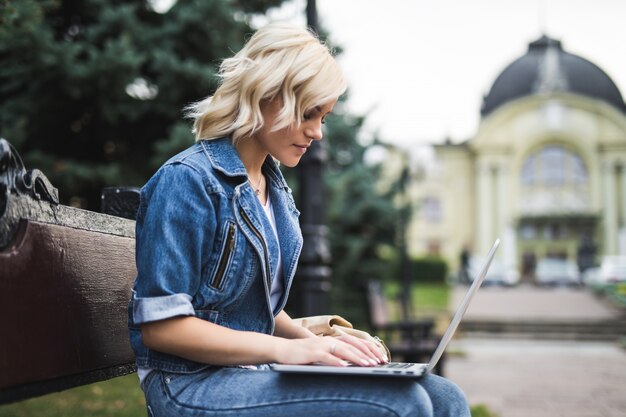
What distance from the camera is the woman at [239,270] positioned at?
1.48m

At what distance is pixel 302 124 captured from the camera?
176cm

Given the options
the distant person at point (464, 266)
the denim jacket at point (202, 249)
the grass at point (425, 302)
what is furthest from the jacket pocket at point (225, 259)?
the distant person at point (464, 266)

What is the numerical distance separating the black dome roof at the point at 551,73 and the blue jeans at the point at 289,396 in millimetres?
52342

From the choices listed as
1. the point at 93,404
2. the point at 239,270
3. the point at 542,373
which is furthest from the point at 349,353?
the point at 542,373

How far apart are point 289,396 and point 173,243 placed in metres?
0.38

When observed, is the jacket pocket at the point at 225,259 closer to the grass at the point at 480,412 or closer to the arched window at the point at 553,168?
the grass at the point at 480,412

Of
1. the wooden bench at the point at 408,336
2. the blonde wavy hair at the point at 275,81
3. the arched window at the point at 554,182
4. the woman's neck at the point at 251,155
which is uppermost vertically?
the blonde wavy hair at the point at 275,81

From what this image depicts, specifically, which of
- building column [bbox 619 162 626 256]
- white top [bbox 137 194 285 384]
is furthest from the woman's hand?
building column [bbox 619 162 626 256]

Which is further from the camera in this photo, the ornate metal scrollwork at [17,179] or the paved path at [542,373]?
the paved path at [542,373]

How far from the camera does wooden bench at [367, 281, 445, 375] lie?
7199mm

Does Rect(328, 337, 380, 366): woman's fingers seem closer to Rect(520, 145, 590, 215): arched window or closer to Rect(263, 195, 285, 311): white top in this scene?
Rect(263, 195, 285, 311): white top

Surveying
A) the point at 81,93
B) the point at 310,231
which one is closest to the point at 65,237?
the point at 310,231

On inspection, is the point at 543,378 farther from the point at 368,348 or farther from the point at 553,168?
the point at 553,168

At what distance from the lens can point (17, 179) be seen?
144 cm
